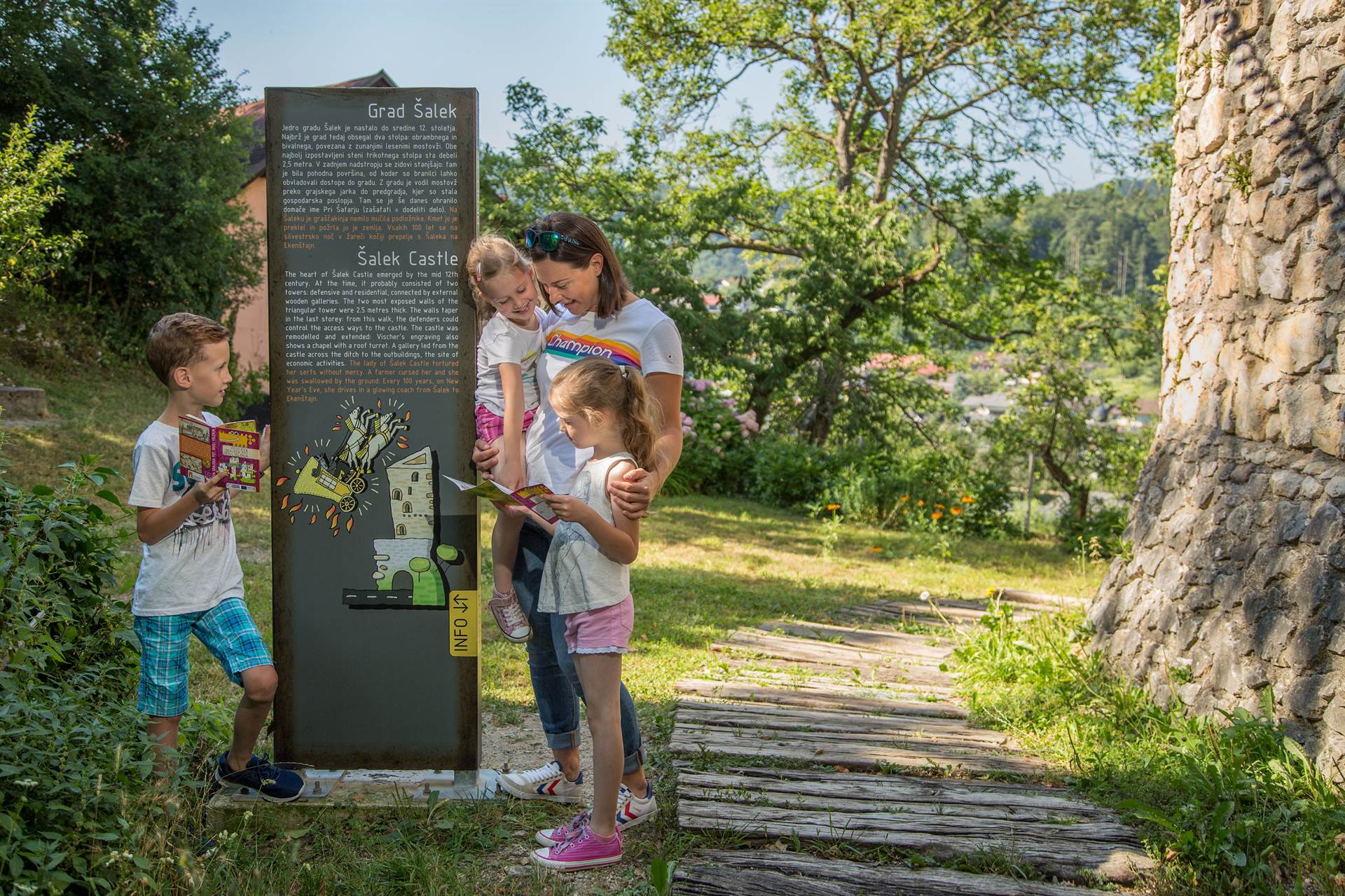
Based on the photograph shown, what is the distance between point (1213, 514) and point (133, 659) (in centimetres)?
433

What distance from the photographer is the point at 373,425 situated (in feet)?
11.8

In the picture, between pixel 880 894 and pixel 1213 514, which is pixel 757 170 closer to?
pixel 1213 514

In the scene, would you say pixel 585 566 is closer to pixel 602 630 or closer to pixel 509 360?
pixel 602 630

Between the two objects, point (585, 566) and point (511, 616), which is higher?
point (585, 566)

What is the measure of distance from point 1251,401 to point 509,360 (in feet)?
10.4

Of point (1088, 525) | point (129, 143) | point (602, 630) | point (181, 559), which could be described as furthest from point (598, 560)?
point (129, 143)

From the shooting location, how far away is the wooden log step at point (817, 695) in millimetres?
4891

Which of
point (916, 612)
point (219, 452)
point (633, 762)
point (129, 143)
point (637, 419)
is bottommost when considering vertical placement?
point (916, 612)

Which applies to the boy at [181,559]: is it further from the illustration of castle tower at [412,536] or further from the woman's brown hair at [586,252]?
the woman's brown hair at [586,252]

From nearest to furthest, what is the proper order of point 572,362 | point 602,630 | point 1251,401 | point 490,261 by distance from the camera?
point 602,630 < point 572,362 < point 490,261 < point 1251,401

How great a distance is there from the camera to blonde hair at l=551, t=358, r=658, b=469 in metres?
2.95

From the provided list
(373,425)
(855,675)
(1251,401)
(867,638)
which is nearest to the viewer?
(373,425)

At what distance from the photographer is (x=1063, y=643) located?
17.2 ft

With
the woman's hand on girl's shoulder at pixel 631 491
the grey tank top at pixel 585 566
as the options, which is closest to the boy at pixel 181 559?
the grey tank top at pixel 585 566
